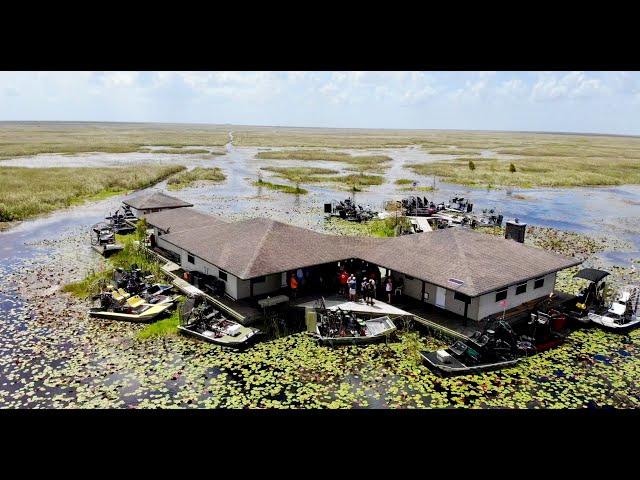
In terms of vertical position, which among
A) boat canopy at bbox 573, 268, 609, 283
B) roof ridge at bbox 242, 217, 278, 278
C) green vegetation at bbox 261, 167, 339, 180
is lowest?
green vegetation at bbox 261, 167, 339, 180

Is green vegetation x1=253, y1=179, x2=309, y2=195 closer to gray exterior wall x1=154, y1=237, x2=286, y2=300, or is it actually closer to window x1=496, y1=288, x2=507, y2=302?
gray exterior wall x1=154, y1=237, x2=286, y2=300

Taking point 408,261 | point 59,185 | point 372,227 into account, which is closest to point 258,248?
point 408,261

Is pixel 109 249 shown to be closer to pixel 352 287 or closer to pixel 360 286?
pixel 360 286

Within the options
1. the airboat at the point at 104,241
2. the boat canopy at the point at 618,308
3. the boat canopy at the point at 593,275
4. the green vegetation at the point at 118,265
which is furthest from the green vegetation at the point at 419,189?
the boat canopy at the point at 618,308

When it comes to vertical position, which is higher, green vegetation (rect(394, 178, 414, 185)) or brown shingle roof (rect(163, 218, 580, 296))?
brown shingle roof (rect(163, 218, 580, 296))

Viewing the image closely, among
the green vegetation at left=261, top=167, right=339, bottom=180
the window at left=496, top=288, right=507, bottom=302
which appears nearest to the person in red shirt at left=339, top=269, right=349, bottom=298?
the window at left=496, top=288, right=507, bottom=302
